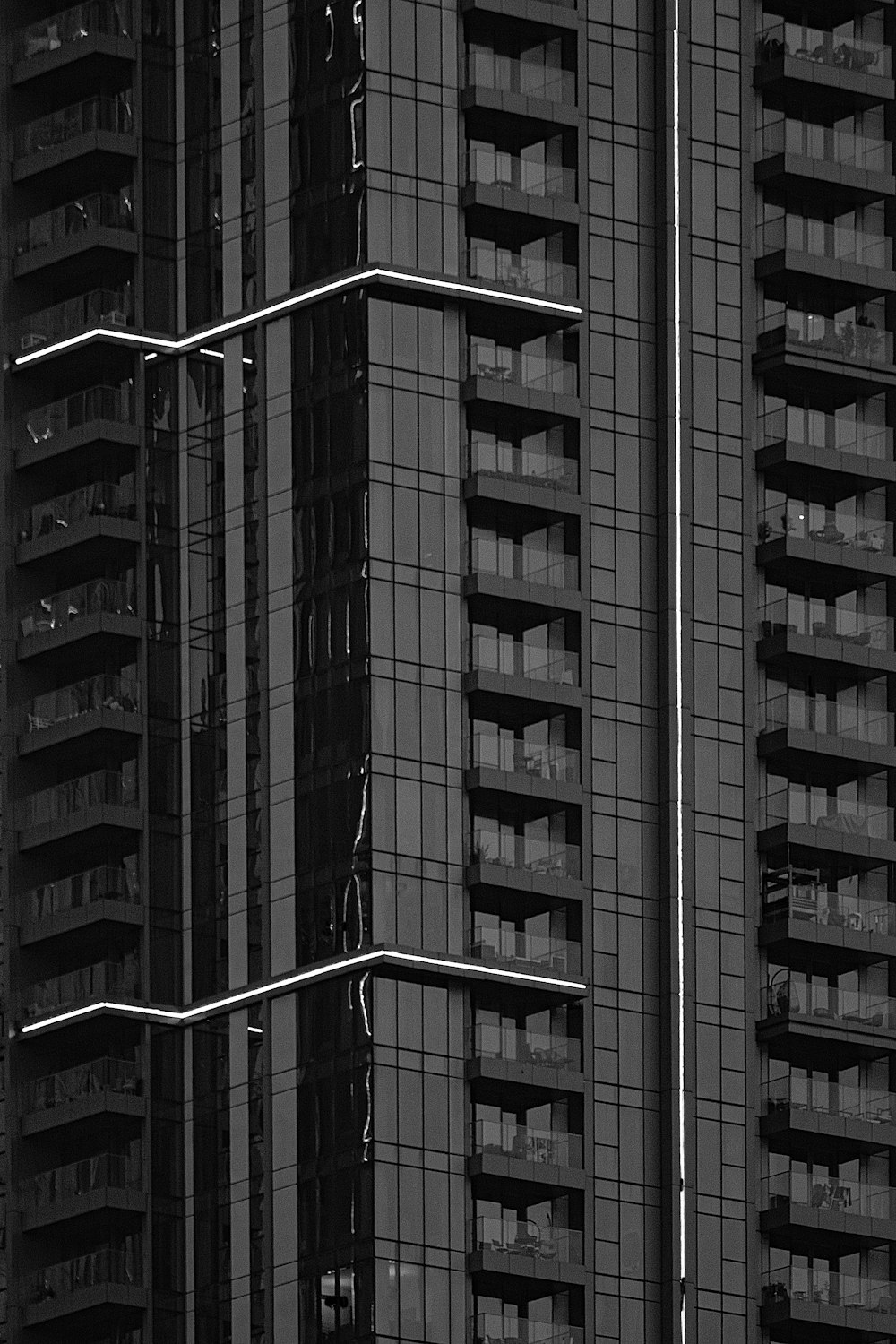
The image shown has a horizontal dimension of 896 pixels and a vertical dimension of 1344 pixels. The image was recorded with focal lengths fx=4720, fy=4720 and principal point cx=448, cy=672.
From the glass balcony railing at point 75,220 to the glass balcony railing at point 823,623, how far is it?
85.7 ft

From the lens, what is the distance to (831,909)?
153 meters

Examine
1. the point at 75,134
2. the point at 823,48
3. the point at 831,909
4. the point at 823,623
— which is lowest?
the point at 831,909

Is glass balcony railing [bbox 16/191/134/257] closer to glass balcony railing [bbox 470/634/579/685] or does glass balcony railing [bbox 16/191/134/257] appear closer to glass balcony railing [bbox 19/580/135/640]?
glass balcony railing [bbox 19/580/135/640]

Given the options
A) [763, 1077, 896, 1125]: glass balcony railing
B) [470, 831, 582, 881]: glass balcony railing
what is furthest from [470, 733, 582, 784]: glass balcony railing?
[763, 1077, 896, 1125]: glass balcony railing

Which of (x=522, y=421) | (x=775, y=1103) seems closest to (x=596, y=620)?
(x=522, y=421)

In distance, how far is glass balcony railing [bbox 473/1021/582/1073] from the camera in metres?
147

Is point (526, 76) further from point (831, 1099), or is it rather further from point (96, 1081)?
point (96, 1081)

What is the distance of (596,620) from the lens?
15250cm

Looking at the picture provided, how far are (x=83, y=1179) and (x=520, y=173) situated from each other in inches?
1415

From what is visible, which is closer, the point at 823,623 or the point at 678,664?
the point at 678,664

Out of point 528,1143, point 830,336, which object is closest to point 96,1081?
point 528,1143

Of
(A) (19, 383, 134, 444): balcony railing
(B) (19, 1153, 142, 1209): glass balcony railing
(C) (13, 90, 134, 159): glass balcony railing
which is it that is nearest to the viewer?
(B) (19, 1153, 142, 1209): glass balcony railing

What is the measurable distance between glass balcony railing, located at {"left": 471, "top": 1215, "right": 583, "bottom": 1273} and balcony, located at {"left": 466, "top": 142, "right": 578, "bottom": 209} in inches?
1319

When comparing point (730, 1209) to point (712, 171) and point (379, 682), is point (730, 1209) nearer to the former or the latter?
point (379, 682)
